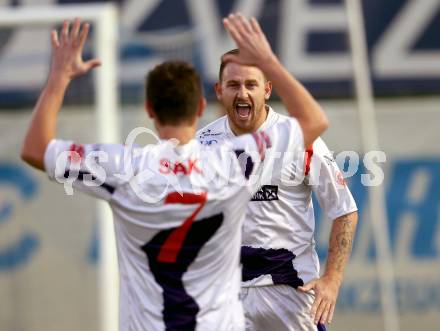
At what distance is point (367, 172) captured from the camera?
1135cm

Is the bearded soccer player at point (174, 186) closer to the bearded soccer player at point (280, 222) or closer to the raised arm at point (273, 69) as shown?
the raised arm at point (273, 69)

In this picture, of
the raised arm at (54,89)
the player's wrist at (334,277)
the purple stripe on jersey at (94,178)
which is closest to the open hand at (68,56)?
the raised arm at (54,89)

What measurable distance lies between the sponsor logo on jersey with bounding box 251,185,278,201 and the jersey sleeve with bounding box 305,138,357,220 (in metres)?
0.20

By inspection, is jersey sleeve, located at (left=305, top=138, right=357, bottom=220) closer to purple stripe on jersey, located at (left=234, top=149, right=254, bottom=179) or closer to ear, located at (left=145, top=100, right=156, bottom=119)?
purple stripe on jersey, located at (left=234, top=149, right=254, bottom=179)

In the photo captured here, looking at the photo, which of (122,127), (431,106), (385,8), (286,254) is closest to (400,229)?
(431,106)

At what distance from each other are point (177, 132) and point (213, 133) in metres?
1.98

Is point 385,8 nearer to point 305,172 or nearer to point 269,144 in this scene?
point 305,172

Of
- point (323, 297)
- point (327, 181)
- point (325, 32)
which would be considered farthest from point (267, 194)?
point (325, 32)

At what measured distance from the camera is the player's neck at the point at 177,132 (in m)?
3.91

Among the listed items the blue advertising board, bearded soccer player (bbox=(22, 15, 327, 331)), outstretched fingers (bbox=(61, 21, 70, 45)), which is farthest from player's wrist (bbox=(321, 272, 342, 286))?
the blue advertising board

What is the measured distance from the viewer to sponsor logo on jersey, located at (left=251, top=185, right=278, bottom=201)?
5.68 m

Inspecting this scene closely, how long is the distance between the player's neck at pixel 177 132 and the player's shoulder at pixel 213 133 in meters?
1.81

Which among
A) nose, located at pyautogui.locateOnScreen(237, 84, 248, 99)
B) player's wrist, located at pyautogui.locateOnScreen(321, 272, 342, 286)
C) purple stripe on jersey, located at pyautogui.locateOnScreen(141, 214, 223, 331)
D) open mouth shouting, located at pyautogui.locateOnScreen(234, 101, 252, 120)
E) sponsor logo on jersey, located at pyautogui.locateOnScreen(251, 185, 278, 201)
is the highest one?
nose, located at pyautogui.locateOnScreen(237, 84, 248, 99)

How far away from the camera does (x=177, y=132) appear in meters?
3.91
